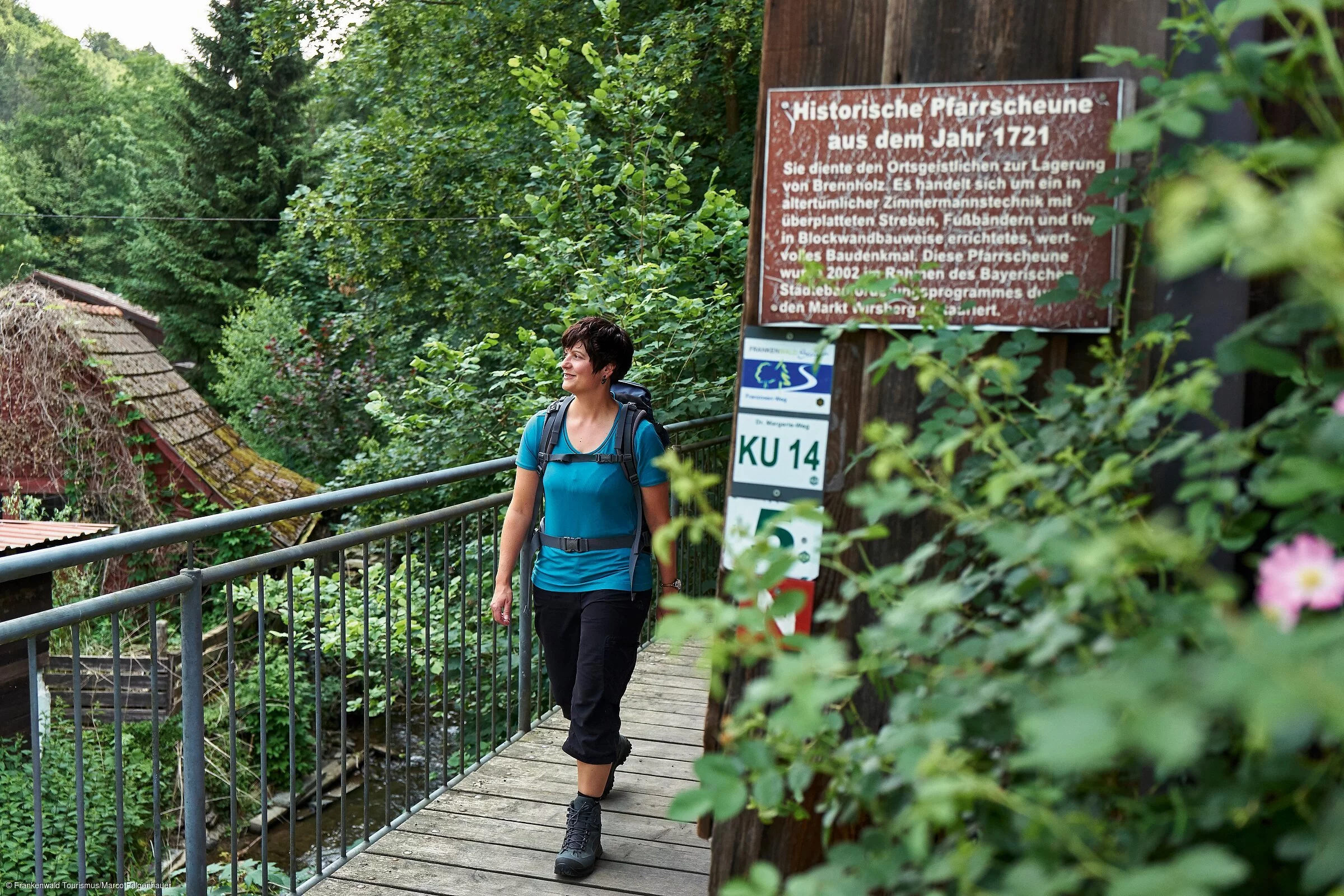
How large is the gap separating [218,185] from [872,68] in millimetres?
27776

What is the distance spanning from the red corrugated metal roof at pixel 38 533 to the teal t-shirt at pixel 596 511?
31.2 feet

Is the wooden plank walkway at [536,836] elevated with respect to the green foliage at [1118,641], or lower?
lower

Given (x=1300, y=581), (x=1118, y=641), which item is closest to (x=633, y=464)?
(x=1118, y=641)

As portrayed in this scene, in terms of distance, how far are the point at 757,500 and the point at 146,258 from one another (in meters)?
28.5

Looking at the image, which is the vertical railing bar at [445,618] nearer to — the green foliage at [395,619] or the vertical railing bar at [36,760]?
the green foliage at [395,619]

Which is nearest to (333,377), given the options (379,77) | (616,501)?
(379,77)

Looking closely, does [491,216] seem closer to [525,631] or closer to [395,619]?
[395,619]

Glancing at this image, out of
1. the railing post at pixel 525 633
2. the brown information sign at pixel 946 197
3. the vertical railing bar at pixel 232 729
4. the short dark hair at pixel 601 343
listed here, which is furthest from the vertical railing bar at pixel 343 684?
the brown information sign at pixel 946 197

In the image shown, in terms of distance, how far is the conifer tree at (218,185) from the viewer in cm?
2752

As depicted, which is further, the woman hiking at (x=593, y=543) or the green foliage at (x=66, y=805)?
the green foliage at (x=66, y=805)

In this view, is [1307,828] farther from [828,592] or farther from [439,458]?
[439,458]

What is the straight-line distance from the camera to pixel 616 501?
354cm

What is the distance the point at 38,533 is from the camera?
41.3 ft

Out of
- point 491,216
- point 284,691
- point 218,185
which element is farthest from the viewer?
point 218,185
